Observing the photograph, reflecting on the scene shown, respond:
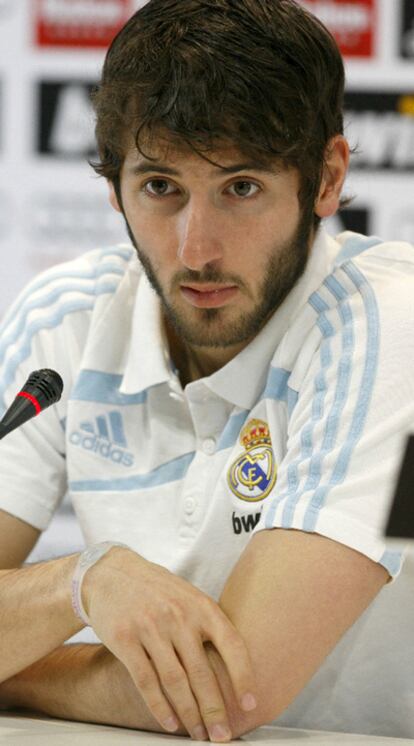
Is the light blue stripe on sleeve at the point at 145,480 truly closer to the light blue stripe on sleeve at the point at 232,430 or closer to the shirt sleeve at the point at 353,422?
the light blue stripe on sleeve at the point at 232,430

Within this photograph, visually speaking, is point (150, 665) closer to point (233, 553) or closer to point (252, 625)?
point (252, 625)

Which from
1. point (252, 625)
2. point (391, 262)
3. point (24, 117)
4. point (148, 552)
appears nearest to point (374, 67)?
point (24, 117)

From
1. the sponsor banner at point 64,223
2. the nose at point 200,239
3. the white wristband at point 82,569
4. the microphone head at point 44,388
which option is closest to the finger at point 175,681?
the white wristband at point 82,569

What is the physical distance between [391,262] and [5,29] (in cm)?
217

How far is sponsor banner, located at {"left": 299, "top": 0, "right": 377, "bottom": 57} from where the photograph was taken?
375cm

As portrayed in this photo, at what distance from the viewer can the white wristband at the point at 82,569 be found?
173 cm

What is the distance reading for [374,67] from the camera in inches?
148

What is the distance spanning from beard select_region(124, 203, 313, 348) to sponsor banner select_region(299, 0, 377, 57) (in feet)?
6.12

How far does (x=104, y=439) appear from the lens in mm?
2143

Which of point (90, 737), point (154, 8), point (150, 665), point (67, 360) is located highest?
point (154, 8)

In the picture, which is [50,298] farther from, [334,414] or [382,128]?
[382,128]

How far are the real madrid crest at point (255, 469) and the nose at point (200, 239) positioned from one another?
0.30m

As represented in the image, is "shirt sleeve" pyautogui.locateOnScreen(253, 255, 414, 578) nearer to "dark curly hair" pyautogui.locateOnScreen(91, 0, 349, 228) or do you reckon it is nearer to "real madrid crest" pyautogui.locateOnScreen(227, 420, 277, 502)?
"real madrid crest" pyautogui.locateOnScreen(227, 420, 277, 502)

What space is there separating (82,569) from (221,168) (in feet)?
2.02
